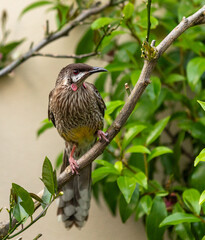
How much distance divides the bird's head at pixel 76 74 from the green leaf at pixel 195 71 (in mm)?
541

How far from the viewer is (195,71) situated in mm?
2100

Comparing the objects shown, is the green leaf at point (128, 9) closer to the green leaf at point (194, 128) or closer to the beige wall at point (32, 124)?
the green leaf at point (194, 128)

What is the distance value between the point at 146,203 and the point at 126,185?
8.6 inches

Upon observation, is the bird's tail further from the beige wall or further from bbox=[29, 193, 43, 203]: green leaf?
bbox=[29, 193, 43, 203]: green leaf

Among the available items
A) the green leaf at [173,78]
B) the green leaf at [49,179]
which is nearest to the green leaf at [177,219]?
the green leaf at [49,179]

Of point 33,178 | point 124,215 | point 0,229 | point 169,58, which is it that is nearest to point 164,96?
point 169,58

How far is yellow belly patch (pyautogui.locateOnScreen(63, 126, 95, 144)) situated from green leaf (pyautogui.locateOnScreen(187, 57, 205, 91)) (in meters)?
0.52

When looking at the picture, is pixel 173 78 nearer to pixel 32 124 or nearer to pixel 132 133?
pixel 132 133

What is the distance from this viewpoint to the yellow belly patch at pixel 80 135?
1978 millimetres

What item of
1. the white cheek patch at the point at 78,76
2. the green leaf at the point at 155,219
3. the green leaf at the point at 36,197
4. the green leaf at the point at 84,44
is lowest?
the green leaf at the point at 155,219

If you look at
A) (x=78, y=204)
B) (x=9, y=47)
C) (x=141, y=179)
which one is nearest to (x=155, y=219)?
(x=141, y=179)

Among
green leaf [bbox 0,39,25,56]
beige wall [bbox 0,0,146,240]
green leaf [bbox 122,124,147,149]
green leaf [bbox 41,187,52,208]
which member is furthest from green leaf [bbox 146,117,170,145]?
green leaf [bbox 0,39,25,56]

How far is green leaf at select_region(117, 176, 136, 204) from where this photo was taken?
1.76 meters

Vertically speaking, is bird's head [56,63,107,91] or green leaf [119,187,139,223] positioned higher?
bird's head [56,63,107,91]
